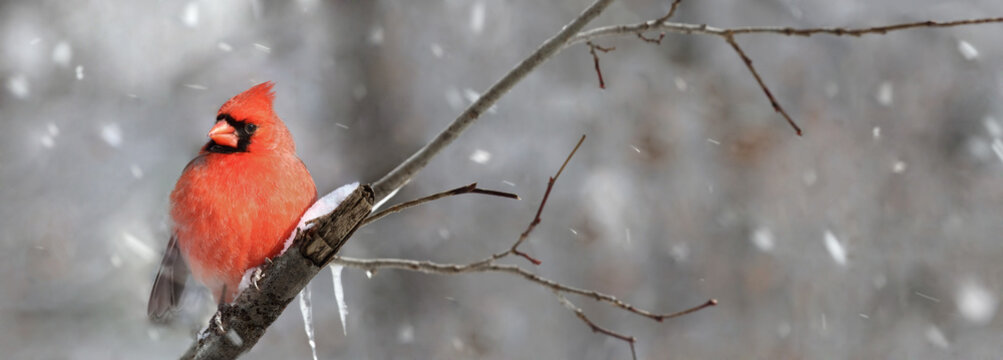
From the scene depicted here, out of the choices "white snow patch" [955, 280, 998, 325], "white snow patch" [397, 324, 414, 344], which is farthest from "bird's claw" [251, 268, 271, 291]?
"white snow patch" [955, 280, 998, 325]

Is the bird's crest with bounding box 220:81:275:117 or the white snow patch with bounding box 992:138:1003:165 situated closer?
the bird's crest with bounding box 220:81:275:117

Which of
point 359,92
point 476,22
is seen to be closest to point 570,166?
point 476,22

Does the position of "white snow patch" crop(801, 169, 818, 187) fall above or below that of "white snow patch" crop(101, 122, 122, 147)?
below

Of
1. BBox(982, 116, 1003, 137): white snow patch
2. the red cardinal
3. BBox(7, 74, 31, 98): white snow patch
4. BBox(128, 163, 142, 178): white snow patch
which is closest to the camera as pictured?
the red cardinal

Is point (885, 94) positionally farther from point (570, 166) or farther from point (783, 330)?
point (570, 166)

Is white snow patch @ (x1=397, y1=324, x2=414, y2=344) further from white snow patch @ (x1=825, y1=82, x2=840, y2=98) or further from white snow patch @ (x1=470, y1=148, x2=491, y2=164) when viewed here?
white snow patch @ (x1=825, y1=82, x2=840, y2=98)

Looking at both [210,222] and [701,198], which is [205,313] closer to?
[210,222]
